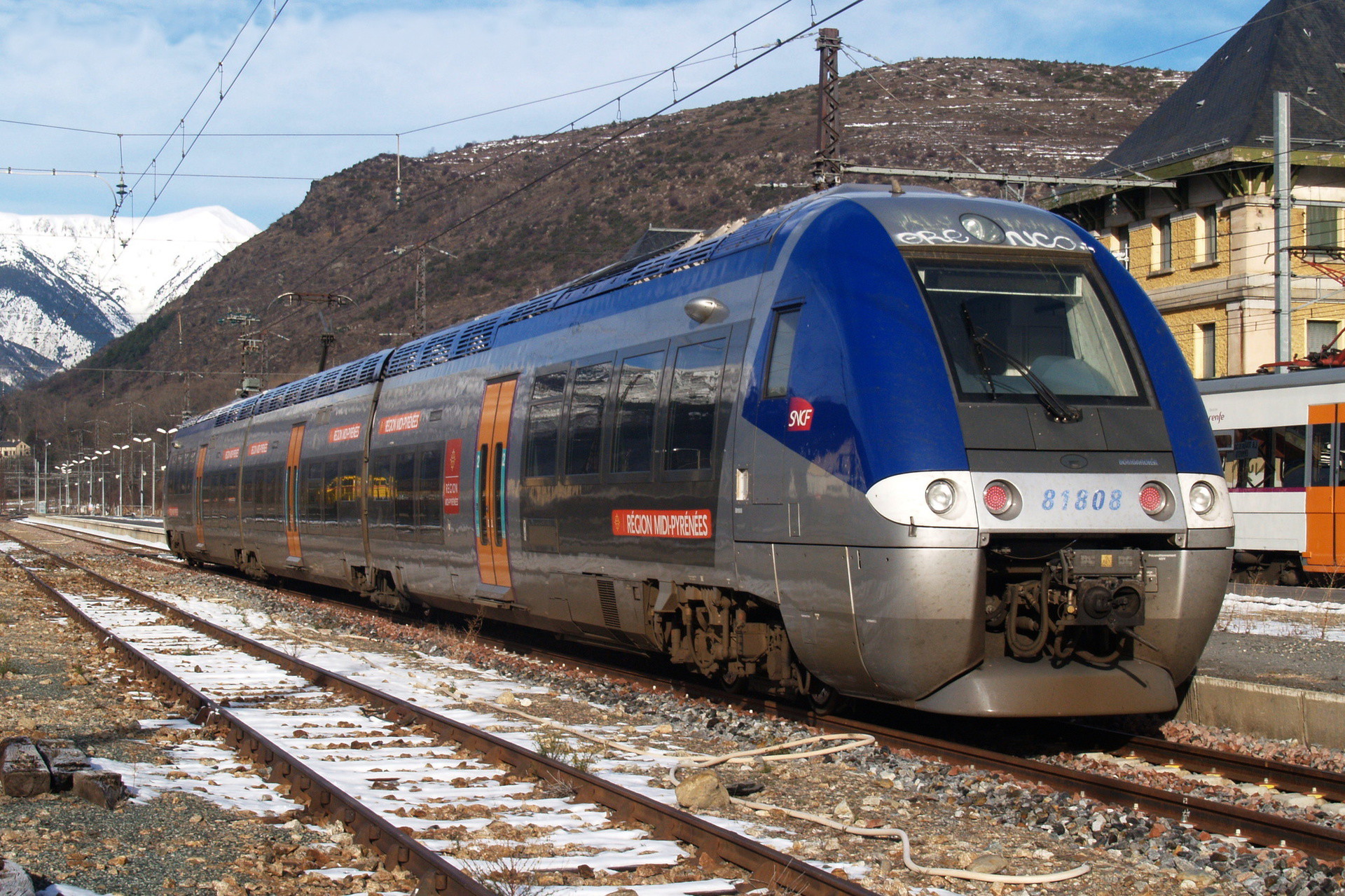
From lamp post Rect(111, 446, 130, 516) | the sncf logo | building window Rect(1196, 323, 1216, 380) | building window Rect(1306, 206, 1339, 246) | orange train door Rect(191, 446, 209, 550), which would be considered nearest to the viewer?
the sncf logo

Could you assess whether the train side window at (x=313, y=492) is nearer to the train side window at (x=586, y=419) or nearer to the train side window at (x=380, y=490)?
the train side window at (x=380, y=490)

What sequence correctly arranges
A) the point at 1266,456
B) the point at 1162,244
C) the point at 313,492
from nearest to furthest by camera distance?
1. the point at 1266,456
2. the point at 313,492
3. the point at 1162,244

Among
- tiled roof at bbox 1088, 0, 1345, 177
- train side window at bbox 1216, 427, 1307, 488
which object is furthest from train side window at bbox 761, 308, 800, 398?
tiled roof at bbox 1088, 0, 1345, 177

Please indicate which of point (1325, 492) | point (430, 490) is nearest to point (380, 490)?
point (430, 490)

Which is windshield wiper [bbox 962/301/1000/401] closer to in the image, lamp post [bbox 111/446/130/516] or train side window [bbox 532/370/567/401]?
train side window [bbox 532/370/567/401]

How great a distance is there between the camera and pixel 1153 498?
7.38 meters

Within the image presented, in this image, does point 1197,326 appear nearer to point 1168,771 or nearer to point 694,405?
point 694,405

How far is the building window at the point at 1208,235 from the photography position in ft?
105

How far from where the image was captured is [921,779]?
7020 millimetres

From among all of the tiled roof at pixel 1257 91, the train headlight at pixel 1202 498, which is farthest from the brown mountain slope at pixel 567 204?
the train headlight at pixel 1202 498

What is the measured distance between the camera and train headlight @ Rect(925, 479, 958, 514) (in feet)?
23.0

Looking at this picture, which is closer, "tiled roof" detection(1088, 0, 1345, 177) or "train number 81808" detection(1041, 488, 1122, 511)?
"train number 81808" detection(1041, 488, 1122, 511)

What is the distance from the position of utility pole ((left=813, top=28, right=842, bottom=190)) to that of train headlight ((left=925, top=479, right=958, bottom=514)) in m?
16.5

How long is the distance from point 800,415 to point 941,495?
117 centimetres
